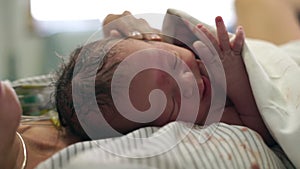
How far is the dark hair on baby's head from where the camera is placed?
1.92 ft

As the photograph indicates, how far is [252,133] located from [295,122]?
71 millimetres

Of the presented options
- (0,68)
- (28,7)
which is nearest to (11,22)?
(28,7)

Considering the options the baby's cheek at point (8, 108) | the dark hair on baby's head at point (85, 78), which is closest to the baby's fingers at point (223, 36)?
the dark hair on baby's head at point (85, 78)

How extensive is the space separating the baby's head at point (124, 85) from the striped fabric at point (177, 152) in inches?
2.9

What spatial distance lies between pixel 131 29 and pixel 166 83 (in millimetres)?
117

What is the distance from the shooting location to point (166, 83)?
0.63 m

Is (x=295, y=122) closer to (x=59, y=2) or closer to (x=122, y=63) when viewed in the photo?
(x=122, y=63)

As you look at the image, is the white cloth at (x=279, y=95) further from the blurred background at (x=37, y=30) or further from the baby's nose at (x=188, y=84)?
the blurred background at (x=37, y=30)

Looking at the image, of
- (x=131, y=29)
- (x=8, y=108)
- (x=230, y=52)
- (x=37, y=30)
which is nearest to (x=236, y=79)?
(x=230, y=52)

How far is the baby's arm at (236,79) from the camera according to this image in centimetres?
69

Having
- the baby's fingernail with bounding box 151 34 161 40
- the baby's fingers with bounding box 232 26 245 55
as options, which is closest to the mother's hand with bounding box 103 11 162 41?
the baby's fingernail with bounding box 151 34 161 40

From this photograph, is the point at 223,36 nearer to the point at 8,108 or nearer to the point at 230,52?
the point at 230,52

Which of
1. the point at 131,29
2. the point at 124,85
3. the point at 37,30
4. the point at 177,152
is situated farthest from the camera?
the point at 37,30

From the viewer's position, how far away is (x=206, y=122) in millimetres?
625
